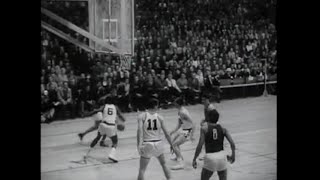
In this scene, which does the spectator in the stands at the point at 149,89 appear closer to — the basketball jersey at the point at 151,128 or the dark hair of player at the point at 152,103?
the dark hair of player at the point at 152,103

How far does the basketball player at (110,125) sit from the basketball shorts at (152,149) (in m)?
0.32

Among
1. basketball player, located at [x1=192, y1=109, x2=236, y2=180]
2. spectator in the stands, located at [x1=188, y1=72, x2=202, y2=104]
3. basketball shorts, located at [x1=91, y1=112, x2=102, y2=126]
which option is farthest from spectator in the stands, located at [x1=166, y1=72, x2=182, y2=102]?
basketball shorts, located at [x1=91, y1=112, x2=102, y2=126]

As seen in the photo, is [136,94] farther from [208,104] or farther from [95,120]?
[208,104]

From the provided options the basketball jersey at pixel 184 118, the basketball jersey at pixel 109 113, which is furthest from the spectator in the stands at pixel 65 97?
the basketball jersey at pixel 184 118

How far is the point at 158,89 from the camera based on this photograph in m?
6.45

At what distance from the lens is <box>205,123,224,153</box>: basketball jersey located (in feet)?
19.5

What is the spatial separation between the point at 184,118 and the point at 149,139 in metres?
0.68

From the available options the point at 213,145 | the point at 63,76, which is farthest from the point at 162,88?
the point at 63,76

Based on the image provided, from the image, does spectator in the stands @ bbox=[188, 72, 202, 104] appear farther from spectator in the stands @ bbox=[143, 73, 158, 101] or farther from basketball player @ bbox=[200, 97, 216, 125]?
spectator in the stands @ bbox=[143, 73, 158, 101]

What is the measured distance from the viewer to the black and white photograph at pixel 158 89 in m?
5.89

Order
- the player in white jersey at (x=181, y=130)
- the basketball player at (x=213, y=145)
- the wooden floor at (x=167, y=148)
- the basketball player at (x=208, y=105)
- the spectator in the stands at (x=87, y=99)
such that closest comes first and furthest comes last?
the wooden floor at (x=167, y=148) < the basketball player at (x=213, y=145) < the spectator in the stands at (x=87, y=99) < the player in white jersey at (x=181, y=130) < the basketball player at (x=208, y=105)
